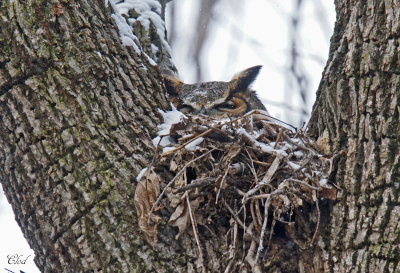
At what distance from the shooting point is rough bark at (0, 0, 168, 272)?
152 cm

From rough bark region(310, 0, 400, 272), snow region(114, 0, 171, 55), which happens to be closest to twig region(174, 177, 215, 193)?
rough bark region(310, 0, 400, 272)

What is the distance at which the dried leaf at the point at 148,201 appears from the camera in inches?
59.2

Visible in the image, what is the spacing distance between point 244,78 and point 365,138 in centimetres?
151

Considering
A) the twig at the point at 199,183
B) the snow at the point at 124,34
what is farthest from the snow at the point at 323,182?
the snow at the point at 124,34

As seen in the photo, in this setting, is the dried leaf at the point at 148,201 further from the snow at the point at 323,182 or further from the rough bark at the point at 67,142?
the snow at the point at 323,182

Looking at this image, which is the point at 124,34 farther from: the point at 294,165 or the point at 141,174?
the point at 294,165

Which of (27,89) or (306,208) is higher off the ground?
(27,89)

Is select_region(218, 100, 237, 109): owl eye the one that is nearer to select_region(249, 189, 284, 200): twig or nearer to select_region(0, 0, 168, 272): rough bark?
select_region(0, 0, 168, 272): rough bark

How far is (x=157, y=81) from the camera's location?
1916mm

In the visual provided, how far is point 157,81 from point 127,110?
0.82ft

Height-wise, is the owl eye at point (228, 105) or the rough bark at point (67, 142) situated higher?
the rough bark at point (67, 142)

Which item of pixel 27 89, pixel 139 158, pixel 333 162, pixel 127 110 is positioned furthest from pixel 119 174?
pixel 333 162

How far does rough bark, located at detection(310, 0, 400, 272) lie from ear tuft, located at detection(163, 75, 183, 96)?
129 centimetres

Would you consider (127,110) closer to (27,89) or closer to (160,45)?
(27,89)
